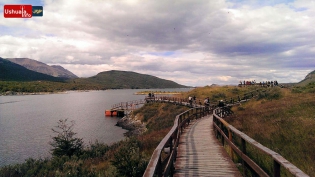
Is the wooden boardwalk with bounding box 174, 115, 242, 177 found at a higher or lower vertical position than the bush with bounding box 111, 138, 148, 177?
higher

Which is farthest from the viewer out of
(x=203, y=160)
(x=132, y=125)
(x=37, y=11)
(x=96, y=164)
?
(x=132, y=125)

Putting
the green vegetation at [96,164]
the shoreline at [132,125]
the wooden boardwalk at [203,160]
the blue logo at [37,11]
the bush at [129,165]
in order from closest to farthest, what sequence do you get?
1. the wooden boardwalk at [203,160]
2. the bush at [129,165]
3. the green vegetation at [96,164]
4. the blue logo at [37,11]
5. the shoreline at [132,125]

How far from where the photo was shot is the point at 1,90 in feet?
525

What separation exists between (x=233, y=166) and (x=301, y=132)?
5.48 m

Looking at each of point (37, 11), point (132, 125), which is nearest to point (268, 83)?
point (132, 125)

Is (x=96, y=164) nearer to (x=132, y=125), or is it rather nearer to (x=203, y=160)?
(x=203, y=160)

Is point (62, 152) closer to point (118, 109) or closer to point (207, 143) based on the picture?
point (207, 143)

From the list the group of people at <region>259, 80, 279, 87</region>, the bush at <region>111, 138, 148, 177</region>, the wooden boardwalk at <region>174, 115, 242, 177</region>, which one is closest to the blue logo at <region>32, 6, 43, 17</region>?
the bush at <region>111, 138, 148, 177</region>

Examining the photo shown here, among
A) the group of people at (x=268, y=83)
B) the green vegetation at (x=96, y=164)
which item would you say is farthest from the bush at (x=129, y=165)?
the group of people at (x=268, y=83)

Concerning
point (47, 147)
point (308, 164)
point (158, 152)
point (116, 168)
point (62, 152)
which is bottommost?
point (47, 147)

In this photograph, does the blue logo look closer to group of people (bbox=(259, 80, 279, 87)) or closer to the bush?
the bush

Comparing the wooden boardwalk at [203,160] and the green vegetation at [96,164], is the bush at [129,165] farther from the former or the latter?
the wooden boardwalk at [203,160]

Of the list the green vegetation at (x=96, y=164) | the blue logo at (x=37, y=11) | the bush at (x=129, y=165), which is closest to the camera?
the bush at (x=129, y=165)

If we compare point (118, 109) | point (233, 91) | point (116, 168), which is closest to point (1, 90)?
point (118, 109)
